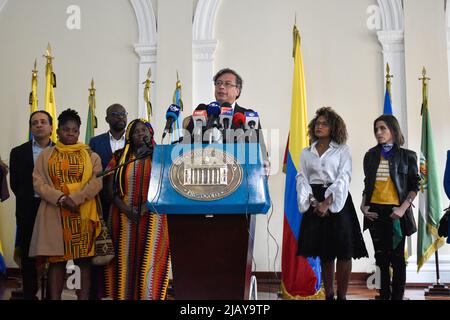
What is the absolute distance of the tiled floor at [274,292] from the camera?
4336 millimetres

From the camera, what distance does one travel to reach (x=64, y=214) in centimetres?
329

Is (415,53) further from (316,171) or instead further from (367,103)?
(316,171)

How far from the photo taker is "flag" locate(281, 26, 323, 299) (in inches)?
167

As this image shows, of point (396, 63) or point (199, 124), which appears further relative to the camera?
point (396, 63)

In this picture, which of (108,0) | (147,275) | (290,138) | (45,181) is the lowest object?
(147,275)

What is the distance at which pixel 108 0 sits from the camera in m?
5.97

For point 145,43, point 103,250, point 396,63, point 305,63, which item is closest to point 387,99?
point 396,63

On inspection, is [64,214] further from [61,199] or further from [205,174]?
[205,174]

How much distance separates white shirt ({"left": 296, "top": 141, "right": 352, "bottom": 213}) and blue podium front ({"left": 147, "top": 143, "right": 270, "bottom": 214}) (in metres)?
1.06

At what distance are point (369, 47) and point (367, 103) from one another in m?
0.57

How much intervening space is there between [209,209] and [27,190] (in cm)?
194

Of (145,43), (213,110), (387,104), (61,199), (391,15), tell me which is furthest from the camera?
(145,43)

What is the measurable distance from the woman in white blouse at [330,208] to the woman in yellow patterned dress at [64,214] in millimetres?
1319
